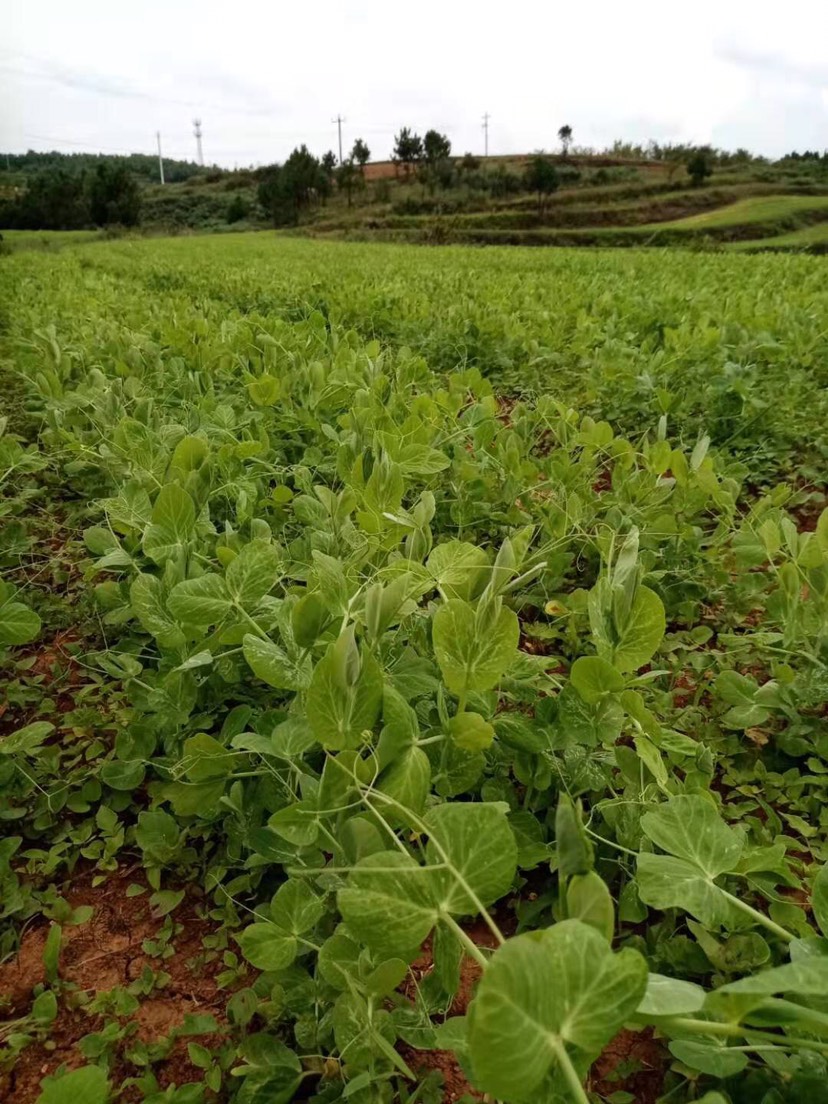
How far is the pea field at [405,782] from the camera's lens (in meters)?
0.59

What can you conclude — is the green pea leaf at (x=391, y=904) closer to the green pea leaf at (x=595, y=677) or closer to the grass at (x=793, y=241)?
the green pea leaf at (x=595, y=677)

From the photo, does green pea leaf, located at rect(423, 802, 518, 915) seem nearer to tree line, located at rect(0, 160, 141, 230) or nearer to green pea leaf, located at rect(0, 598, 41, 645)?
green pea leaf, located at rect(0, 598, 41, 645)

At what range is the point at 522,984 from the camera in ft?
1.33

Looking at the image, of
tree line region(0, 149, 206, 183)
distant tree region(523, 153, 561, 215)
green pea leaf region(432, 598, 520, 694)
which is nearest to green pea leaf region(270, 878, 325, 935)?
green pea leaf region(432, 598, 520, 694)

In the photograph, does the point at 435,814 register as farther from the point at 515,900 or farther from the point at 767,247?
the point at 767,247

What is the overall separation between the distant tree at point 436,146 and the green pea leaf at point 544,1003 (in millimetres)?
52954

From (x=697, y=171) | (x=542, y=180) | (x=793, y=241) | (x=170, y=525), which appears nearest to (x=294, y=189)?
(x=542, y=180)

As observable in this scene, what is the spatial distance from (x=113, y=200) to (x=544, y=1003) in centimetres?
5055

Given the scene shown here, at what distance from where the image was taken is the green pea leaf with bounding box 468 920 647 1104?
39cm

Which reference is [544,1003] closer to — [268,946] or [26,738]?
[268,946]

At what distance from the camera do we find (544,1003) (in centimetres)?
42

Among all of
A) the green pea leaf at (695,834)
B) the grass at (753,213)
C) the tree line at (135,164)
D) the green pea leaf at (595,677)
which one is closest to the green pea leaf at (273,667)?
the green pea leaf at (595,677)

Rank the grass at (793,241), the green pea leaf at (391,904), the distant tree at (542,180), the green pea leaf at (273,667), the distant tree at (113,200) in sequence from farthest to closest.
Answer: the distant tree at (113,200) < the distant tree at (542,180) < the grass at (793,241) < the green pea leaf at (273,667) < the green pea leaf at (391,904)

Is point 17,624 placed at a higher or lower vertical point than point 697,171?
lower
